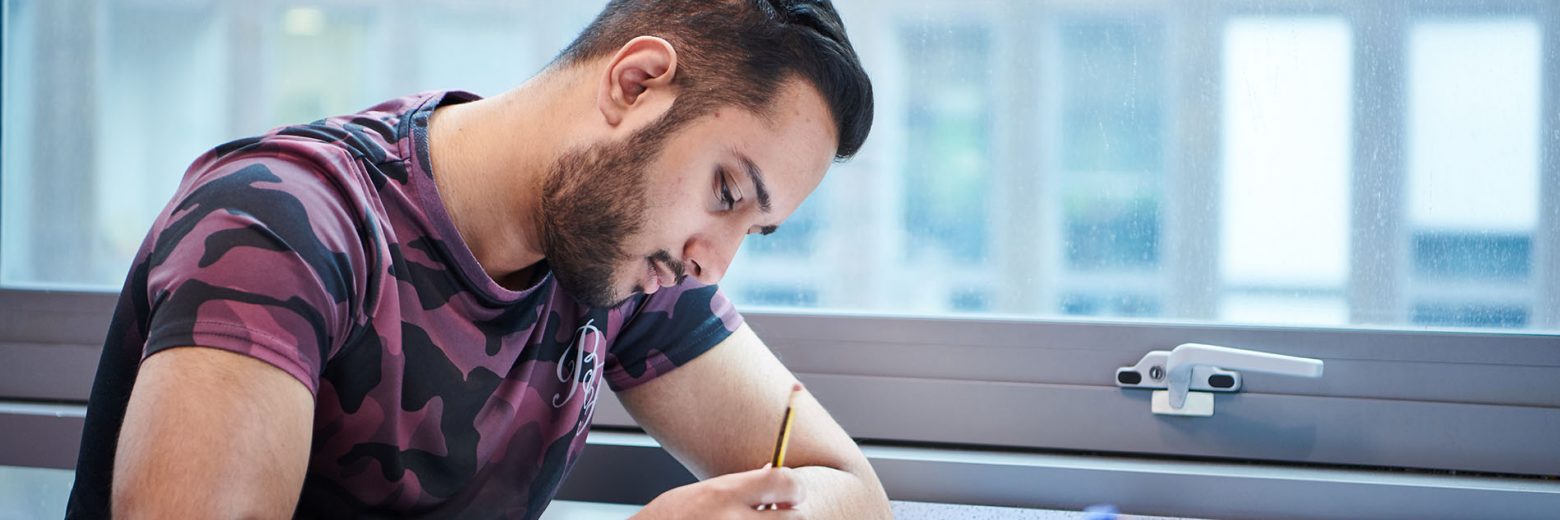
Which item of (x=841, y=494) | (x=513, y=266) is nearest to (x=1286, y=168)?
(x=841, y=494)

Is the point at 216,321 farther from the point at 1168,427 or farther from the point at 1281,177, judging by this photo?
the point at 1281,177

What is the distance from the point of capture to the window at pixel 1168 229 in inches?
51.9

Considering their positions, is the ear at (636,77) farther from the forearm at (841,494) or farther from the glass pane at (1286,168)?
the glass pane at (1286,168)

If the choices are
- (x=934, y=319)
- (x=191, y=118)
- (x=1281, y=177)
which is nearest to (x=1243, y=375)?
(x=1281, y=177)

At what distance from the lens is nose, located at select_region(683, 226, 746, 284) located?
1071mm

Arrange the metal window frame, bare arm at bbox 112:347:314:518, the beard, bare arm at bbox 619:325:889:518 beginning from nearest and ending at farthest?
A: bare arm at bbox 112:347:314:518
the beard
bare arm at bbox 619:325:889:518
the metal window frame

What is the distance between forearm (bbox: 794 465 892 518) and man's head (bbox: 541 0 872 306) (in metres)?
0.21

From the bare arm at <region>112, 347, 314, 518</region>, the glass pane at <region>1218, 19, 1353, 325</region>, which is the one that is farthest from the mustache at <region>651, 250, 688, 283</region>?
the glass pane at <region>1218, 19, 1353, 325</region>

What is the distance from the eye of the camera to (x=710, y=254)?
1.08 m

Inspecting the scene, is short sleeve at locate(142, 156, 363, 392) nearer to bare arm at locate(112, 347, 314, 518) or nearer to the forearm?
bare arm at locate(112, 347, 314, 518)

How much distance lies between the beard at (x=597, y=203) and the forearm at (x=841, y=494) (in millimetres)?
264

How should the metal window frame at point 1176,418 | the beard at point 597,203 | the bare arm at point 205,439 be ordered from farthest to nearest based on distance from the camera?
the metal window frame at point 1176,418
the beard at point 597,203
the bare arm at point 205,439

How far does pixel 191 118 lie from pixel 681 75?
863mm

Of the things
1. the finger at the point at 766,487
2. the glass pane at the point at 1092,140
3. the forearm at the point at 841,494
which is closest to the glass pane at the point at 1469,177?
the glass pane at the point at 1092,140
